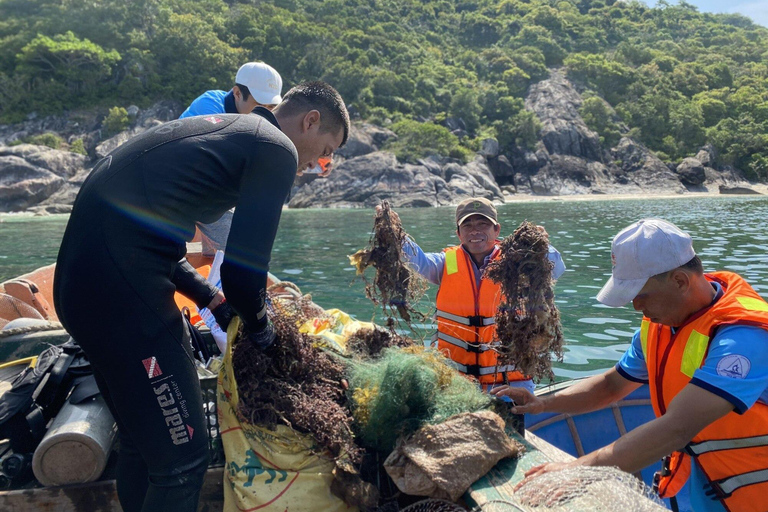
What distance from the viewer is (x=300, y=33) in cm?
8738

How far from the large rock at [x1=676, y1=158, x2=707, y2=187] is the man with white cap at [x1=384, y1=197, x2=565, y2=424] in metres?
80.6

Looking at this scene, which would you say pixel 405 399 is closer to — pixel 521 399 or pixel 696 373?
pixel 521 399

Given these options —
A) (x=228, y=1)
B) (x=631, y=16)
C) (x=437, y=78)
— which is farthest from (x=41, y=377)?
(x=631, y=16)

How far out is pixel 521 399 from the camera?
10.2 ft

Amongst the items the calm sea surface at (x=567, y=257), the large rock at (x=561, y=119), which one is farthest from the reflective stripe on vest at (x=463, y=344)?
the large rock at (x=561, y=119)

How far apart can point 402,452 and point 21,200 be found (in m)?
61.3

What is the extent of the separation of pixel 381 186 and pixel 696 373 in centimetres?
5505

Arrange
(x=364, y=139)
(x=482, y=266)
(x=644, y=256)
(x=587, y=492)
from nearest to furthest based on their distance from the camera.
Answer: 1. (x=587, y=492)
2. (x=644, y=256)
3. (x=482, y=266)
4. (x=364, y=139)

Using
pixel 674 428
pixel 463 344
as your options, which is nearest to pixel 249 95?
pixel 463 344

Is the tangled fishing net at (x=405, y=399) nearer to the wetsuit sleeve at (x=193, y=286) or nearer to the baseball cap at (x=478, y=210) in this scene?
the wetsuit sleeve at (x=193, y=286)

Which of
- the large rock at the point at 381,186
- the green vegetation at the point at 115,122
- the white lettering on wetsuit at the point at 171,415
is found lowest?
the large rock at the point at 381,186

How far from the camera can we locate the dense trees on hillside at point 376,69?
7269 cm

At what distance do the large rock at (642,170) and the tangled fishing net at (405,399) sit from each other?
78642 mm

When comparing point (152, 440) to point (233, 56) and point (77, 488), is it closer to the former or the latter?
point (77, 488)
